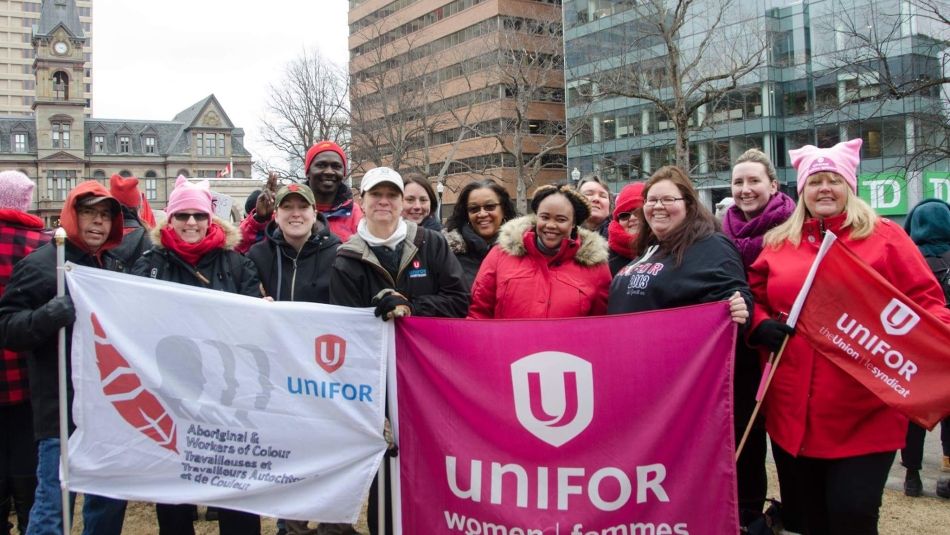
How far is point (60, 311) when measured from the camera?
157 inches

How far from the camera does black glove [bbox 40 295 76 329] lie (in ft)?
13.0

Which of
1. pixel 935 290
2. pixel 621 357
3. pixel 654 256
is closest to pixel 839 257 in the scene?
pixel 935 290

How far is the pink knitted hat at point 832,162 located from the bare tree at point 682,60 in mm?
21836

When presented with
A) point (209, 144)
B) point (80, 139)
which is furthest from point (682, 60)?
point (80, 139)

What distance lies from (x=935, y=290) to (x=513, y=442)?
7.13ft

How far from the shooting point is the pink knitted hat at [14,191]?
4398 millimetres

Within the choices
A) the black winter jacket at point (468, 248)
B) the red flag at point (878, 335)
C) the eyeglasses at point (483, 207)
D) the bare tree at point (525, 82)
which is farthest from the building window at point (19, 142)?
the red flag at point (878, 335)

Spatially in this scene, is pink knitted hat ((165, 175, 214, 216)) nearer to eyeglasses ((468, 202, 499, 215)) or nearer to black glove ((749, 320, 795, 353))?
eyeglasses ((468, 202, 499, 215))

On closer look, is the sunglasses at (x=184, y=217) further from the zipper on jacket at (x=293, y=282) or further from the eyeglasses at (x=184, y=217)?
the zipper on jacket at (x=293, y=282)

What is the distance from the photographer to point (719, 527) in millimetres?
3480

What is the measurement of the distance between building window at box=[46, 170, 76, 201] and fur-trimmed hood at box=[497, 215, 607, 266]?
10259 cm

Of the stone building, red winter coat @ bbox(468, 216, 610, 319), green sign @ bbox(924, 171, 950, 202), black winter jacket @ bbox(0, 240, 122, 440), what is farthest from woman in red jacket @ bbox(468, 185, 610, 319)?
the stone building

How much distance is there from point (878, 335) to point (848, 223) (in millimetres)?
561

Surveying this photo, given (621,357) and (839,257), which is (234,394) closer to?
(621,357)
